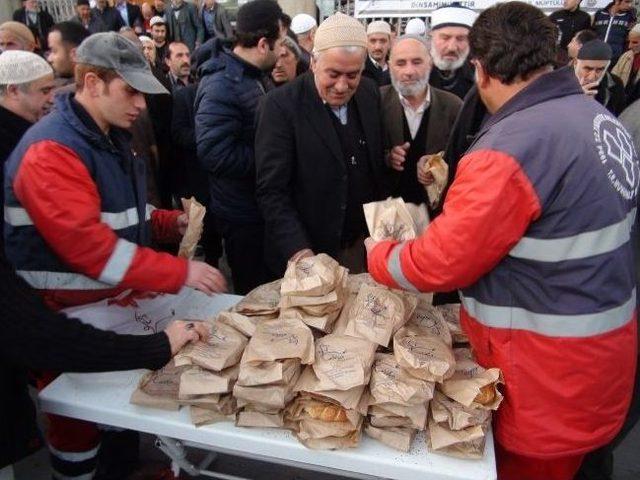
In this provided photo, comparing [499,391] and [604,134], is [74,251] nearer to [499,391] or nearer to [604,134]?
[499,391]

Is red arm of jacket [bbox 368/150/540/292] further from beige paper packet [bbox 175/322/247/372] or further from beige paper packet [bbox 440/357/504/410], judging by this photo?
beige paper packet [bbox 175/322/247/372]

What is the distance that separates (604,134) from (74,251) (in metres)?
1.71

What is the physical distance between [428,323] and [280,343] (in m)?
0.57

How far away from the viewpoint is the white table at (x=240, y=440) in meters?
1.53

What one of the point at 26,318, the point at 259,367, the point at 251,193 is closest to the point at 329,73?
the point at 251,193

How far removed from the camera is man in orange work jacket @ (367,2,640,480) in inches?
56.4

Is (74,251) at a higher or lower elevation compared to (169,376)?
higher

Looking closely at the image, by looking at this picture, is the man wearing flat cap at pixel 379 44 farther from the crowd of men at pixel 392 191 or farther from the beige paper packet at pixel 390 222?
the beige paper packet at pixel 390 222

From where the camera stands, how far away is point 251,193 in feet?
10.4

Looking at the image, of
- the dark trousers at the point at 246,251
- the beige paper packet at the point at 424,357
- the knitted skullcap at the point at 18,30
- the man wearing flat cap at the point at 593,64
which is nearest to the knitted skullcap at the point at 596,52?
the man wearing flat cap at the point at 593,64

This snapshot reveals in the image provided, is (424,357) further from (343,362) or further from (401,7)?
(401,7)

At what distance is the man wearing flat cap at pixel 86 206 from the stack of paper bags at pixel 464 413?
3.04ft

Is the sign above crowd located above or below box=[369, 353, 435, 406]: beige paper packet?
above

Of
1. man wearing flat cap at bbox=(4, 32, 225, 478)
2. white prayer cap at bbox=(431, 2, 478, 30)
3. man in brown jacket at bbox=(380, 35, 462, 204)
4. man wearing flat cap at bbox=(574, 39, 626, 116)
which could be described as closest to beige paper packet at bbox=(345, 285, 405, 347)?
man wearing flat cap at bbox=(4, 32, 225, 478)
